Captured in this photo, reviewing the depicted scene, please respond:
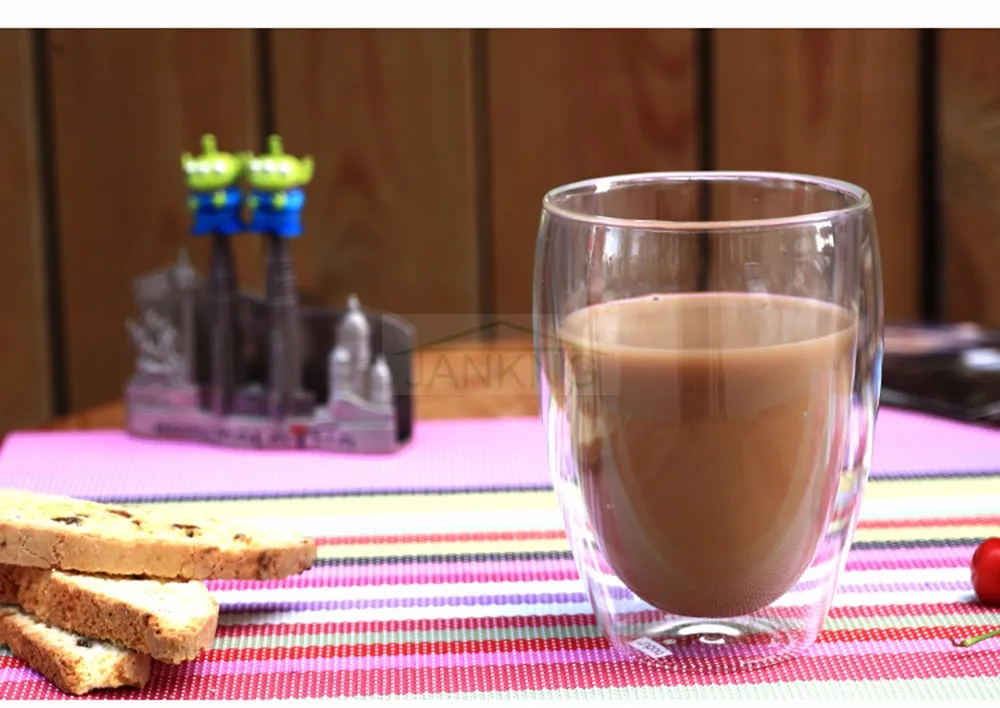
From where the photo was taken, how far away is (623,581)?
0.85m

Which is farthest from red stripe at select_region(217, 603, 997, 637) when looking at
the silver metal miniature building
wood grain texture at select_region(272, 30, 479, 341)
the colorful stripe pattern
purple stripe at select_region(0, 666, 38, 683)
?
wood grain texture at select_region(272, 30, 479, 341)

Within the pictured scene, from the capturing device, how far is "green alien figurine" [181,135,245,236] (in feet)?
4.44

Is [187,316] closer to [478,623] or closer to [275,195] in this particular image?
[275,195]

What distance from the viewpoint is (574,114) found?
212 cm

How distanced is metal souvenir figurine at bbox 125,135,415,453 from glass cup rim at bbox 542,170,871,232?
0.46 meters

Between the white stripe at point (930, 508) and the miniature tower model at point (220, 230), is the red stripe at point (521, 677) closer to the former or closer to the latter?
the white stripe at point (930, 508)

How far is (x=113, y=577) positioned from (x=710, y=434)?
369mm

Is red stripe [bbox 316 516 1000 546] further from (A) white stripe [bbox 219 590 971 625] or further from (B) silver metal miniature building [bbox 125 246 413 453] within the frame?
(B) silver metal miniature building [bbox 125 246 413 453]

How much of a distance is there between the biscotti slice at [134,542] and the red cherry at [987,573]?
429 millimetres

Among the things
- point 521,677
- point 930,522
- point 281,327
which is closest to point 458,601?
point 521,677

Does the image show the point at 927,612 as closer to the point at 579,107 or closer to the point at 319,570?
the point at 319,570

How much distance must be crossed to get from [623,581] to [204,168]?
691 millimetres

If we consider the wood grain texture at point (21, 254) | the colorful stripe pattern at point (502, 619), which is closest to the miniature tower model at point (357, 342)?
the colorful stripe pattern at point (502, 619)
